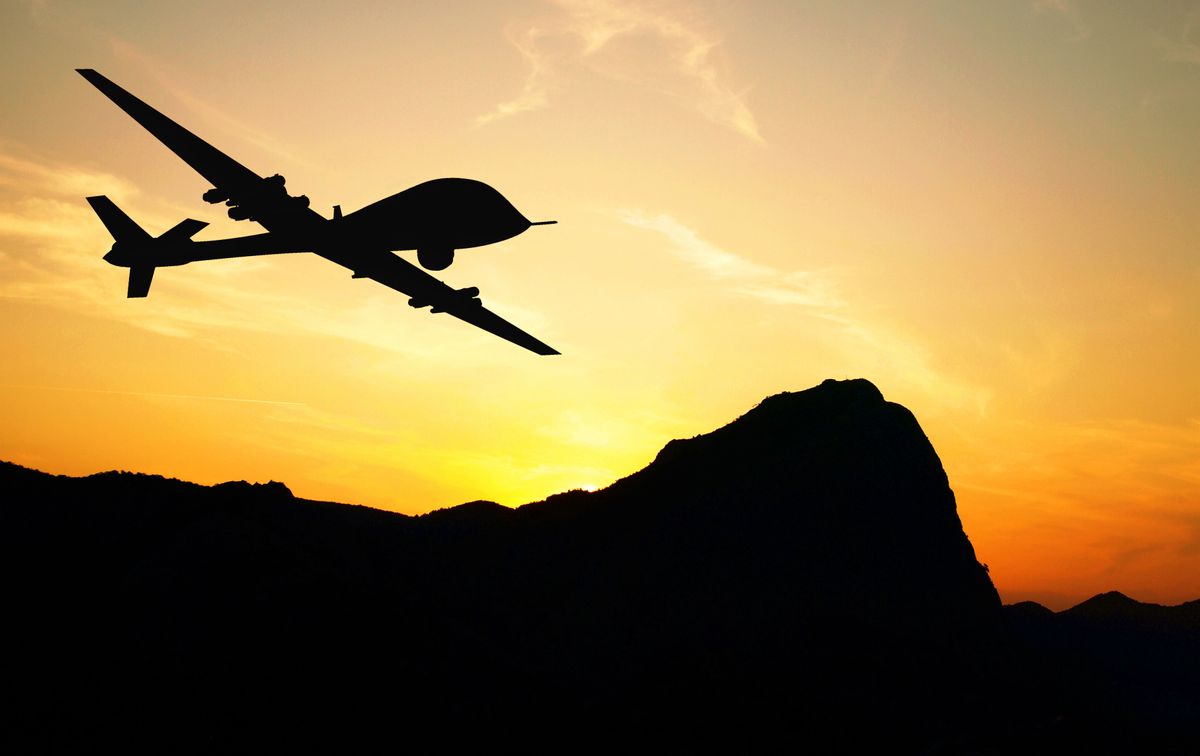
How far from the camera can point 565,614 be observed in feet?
185

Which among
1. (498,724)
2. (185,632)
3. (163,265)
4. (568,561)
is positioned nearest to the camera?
(163,265)

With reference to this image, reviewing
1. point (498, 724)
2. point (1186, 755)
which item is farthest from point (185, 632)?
point (1186, 755)

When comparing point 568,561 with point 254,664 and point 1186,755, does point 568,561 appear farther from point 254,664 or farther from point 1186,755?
point 1186,755

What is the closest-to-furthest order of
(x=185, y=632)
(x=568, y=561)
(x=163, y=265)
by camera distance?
(x=163, y=265) < (x=185, y=632) < (x=568, y=561)

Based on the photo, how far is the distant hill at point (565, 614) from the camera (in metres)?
39.4

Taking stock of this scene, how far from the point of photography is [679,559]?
5912cm

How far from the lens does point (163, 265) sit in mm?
36188

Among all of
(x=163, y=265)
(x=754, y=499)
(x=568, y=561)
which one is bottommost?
(x=568, y=561)

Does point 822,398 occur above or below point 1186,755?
above

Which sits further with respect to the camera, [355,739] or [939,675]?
[939,675]

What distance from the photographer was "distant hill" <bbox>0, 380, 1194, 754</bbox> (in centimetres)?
3938

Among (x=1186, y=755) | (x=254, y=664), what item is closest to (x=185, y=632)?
(x=254, y=664)

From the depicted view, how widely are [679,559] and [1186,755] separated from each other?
38.4 metres

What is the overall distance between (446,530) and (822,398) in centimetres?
3039
